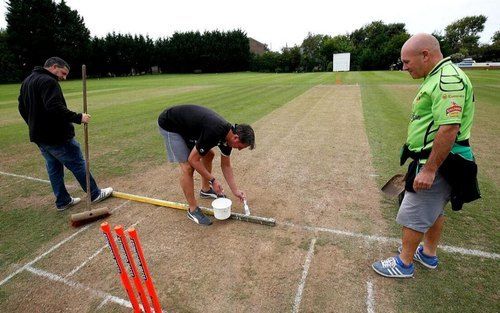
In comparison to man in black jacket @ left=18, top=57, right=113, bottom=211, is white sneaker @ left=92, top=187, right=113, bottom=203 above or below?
below

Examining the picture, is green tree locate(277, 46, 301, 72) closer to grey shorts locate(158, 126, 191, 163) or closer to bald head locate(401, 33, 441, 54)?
grey shorts locate(158, 126, 191, 163)

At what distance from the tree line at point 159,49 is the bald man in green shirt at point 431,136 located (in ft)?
175

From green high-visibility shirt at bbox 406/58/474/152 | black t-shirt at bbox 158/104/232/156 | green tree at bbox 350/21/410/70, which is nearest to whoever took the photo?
green high-visibility shirt at bbox 406/58/474/152

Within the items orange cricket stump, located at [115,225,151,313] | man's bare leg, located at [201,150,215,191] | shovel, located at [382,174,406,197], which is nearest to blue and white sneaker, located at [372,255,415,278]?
shovel, located at [382,174,406,197]

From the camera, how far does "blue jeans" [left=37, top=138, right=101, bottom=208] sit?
4.62 meters

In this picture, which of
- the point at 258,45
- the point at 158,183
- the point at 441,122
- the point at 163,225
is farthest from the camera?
the point at 258,45

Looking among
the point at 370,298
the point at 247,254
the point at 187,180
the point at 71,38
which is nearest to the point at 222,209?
the point at 187,180

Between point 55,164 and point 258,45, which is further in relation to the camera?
point 258,45

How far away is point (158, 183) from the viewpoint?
228 inches

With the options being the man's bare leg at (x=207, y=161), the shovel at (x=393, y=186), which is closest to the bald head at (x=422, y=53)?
the shovel at (x=393, y=186)

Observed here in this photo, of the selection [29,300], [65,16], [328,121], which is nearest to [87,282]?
[29,300]

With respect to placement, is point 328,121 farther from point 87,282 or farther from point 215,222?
point 87,282

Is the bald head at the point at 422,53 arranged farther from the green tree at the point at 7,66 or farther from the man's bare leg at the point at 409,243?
the green tree at the point at 7,66

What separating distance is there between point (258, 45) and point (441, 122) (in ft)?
317
